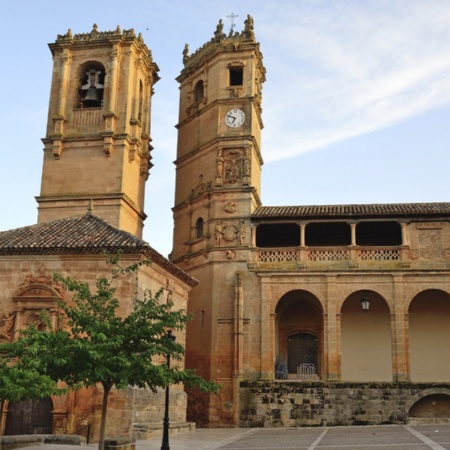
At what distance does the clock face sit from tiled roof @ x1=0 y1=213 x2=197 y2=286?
42.3ft

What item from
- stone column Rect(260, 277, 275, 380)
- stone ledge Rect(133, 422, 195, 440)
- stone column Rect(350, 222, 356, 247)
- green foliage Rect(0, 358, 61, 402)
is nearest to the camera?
green foliage Rect(0, 358, 61, 402)

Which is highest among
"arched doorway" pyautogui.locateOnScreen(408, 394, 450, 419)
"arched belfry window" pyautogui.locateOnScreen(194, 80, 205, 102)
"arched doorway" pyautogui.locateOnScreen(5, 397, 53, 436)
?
"arched belfry window" pyautogui.locateOnScreen(194, 80, 205, 102)

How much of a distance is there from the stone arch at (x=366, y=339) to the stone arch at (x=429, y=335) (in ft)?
3.78

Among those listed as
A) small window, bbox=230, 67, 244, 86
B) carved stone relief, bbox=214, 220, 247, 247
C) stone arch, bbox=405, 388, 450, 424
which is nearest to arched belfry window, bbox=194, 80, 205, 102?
small window, bbox=230, 67, 244, 86

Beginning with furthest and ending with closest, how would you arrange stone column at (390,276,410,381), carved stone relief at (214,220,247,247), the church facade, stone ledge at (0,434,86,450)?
1. carved stone relief at (214,220,247,247)
2. stone column at (390,276,410,381)
3. the church facade
4. stone ledge at (0,434,86,450)

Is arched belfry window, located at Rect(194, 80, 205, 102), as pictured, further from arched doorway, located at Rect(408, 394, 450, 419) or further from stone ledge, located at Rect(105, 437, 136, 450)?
stone ledge, located at Rect(105, 437, 136, 450)

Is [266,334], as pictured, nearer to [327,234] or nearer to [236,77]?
[327,234]

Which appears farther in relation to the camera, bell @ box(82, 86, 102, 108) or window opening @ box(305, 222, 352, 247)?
window opening @ box(305, 222, 352, 247)

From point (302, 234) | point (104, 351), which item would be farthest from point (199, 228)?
point (104, 351)

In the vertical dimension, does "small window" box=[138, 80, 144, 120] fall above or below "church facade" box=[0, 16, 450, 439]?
above

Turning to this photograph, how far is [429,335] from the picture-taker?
107ft

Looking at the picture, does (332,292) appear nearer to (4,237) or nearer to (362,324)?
(362,324)

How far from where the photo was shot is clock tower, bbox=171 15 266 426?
31.6m

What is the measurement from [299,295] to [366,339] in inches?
151
